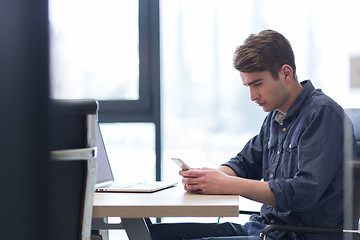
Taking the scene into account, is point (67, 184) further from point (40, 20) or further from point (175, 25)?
point (175, 25)

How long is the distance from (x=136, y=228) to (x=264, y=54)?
2.36 ft

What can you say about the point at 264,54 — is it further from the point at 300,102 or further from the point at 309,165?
the point at 309,165

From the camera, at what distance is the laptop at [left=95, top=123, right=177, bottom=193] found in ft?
5.13

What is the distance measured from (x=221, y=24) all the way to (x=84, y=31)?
34.8 inches

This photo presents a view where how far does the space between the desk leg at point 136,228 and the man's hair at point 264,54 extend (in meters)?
0.64

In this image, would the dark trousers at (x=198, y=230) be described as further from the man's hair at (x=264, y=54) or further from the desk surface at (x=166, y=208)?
the man's hair at (x=264, y=54)

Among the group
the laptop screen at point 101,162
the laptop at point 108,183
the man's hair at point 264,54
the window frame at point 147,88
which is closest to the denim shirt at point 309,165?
the man's hair at point 264,54

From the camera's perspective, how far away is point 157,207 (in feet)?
4.09

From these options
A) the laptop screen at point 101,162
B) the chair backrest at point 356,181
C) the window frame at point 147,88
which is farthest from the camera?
the window frame at point 147,88

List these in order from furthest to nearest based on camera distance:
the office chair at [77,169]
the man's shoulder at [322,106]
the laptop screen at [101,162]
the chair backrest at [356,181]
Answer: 1. the laptop screen at [101,162]
2. the man's shoulder at [322,106]
3. the chair backrest at [356,181]
4. the office chair at [77,169]

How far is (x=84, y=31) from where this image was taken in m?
3.14

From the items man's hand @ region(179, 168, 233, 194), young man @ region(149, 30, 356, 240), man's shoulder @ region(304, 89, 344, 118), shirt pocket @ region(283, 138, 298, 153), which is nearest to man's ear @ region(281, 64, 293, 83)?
young man @ region(149, 30, 356, 240)

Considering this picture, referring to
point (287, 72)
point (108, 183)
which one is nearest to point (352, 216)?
point (287, 72)

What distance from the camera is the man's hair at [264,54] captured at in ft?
5.41
